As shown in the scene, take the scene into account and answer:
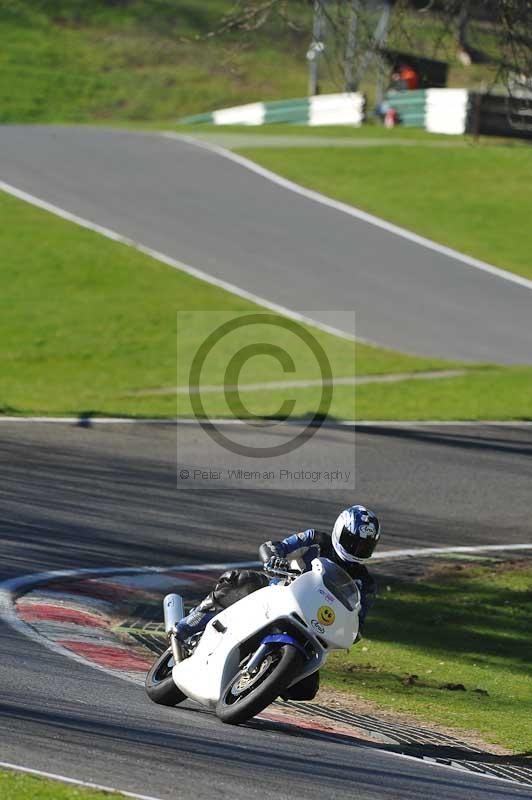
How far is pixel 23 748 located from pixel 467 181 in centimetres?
3112

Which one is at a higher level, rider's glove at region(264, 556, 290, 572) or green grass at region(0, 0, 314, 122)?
green grass at region(0, 0, 314, 122)

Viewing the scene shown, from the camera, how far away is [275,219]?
3136cm

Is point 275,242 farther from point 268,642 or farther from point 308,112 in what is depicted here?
point 268,642

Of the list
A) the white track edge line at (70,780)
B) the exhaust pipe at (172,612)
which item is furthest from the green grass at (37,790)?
the exhaust pipe at (172,612)

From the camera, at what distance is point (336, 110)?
45.1 metres

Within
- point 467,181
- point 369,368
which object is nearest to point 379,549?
point 369,368

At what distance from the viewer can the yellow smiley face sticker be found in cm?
773

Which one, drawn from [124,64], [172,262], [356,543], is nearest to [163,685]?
[356,543]

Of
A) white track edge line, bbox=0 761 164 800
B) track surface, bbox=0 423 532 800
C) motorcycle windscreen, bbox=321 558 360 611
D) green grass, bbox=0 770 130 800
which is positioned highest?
motorcycle windscreen, bbox=321 558 360 611

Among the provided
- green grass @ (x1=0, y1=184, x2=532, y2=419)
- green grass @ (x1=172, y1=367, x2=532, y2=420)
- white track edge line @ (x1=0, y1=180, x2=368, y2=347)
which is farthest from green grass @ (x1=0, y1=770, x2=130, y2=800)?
white track edge line @ (x1=0, y1=180, x2=368, y2=347)

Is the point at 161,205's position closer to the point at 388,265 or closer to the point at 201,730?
the point at 388,265

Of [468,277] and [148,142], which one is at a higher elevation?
[148,142]

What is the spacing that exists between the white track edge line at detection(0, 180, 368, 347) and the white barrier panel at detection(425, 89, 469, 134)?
14.9m

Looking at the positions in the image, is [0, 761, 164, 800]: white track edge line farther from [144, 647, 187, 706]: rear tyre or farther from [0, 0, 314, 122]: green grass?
[0, 0, 314, 122]: green grass
